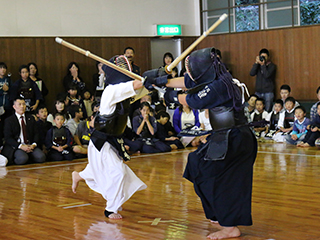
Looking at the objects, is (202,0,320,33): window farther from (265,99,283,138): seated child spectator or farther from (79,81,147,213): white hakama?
(79,81,147,213): white hakama

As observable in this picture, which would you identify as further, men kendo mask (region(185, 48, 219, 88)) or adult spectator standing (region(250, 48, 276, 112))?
adult spectator standing (region(250, 48, 276, 112))

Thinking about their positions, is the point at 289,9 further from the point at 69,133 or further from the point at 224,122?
the point at 224,122

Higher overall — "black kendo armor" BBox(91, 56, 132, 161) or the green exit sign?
the green exit sign

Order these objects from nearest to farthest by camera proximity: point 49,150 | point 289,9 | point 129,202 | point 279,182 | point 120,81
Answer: point 120,81 → point 129,202 → point 279,182 → point 49,150 → point 289,9

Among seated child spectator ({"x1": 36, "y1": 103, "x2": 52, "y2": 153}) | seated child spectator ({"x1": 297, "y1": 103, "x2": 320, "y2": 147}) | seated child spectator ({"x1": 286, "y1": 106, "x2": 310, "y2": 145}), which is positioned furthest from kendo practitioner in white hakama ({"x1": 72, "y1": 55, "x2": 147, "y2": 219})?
seated child spectator ({"x1": 286, "y1": 106, "x2": 310, "y2": 145})

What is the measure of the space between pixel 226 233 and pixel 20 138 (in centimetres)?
537

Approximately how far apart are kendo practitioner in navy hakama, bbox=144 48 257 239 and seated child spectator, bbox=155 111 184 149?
566cm

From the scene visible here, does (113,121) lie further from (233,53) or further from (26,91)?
(233,53)

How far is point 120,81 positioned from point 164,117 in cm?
559

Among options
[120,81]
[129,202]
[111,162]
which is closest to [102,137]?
[111,162]

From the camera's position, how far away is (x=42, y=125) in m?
8.23

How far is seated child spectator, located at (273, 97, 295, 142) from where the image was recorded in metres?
9.23

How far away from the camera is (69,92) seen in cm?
927

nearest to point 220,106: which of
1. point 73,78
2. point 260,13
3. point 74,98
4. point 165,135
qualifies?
point 165,135
